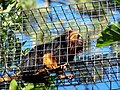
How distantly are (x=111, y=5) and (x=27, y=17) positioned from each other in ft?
1.73

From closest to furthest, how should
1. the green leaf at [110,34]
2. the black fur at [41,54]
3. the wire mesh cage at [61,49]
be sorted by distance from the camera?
the green leaf at [110,34]
the wire mesh cage at [61,49]
the black fur at [41,54]

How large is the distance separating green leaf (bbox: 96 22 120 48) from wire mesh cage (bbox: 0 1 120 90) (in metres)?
0.57

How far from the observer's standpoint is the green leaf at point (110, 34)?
156cm

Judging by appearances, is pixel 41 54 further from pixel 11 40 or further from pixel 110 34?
pixel 110 34

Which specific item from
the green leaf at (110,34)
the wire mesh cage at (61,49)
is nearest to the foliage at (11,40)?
the wire mesh cage at (61,49)

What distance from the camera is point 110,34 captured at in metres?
1.58

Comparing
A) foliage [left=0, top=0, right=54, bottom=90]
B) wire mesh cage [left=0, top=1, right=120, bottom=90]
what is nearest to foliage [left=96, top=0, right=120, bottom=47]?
wire mesh cage [left=0, top=1, right=120, bottom=90]

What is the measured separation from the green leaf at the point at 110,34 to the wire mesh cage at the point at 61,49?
0.57m

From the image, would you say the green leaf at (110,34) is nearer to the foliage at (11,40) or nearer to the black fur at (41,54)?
the black fur at (41,54)

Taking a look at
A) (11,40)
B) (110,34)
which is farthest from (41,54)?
(110,34)

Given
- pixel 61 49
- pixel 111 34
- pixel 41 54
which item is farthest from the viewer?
pixel 41 54

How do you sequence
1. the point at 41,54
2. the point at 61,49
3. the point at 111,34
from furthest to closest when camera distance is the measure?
the point at 41,54 < the point at 61,49 < the point at 111,34

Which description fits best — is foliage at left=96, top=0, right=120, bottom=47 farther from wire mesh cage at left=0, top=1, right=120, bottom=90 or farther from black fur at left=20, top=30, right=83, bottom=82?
black fur at left=20, top=30, right=83, bottom=82

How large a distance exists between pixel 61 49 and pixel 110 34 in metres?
1.01
